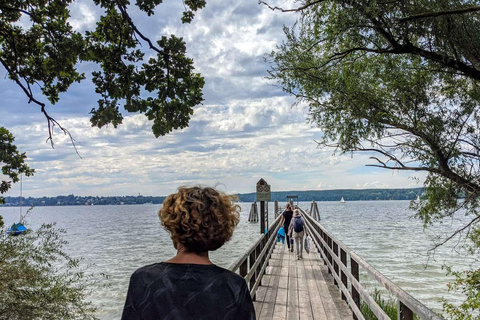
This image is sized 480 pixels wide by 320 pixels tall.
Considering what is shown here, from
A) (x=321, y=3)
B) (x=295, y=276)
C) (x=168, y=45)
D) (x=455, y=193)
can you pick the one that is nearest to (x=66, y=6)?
(x=168, y=45)

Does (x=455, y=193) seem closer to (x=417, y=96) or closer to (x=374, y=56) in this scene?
(x=417, y=96)

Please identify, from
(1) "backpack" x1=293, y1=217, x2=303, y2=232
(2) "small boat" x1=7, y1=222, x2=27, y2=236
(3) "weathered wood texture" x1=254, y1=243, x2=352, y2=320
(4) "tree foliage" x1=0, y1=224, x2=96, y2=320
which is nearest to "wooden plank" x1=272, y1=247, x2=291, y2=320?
(3) "weathered wood texture" x1=254, y1=243, x2=352, y2=320

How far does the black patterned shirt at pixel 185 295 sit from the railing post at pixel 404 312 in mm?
1621

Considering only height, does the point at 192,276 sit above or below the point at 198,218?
below

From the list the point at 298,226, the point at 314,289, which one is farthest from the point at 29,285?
the point at 298,226

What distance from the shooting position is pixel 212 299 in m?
1.75

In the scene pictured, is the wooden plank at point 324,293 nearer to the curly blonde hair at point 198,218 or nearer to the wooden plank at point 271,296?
the wooden plank at point 271,296

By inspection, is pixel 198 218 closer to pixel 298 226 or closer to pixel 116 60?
pixel 116 60

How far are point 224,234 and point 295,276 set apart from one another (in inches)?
314

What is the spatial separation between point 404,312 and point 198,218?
75.4 inches

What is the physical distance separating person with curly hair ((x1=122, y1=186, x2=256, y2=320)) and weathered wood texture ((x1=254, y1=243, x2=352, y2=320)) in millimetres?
4533

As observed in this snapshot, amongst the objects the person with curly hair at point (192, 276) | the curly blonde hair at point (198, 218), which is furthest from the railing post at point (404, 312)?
the curly blonde hair at point (198, 218)

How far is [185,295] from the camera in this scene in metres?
1.74

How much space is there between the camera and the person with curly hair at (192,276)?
68.6 inches
